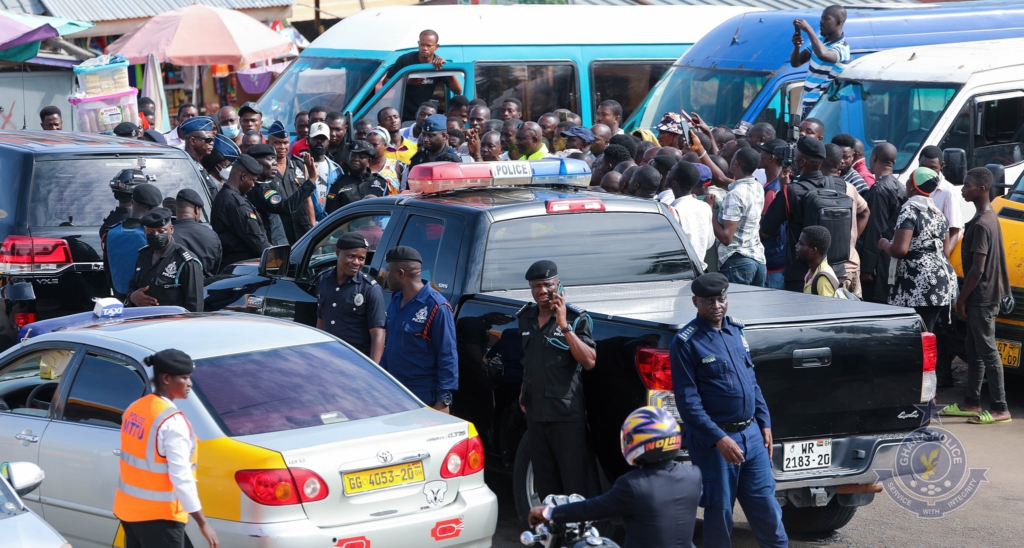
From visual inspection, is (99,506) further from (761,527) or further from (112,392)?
(761,527)

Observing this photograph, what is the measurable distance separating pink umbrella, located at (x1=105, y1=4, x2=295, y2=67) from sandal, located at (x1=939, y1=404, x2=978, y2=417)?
39.5 ft

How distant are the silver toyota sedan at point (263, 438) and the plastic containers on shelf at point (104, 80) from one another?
8.64m

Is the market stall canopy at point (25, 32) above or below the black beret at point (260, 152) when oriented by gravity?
above

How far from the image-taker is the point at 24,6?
63.2 ft

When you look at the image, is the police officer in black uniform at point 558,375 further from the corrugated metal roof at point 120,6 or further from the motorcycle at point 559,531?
the corrugated metal roof at point 120,6

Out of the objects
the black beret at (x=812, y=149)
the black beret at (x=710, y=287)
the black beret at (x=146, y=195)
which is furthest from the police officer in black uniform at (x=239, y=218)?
the black beret at (x=710, y=287)

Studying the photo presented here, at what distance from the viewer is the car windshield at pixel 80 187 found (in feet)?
29.9

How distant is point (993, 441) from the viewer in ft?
27.3

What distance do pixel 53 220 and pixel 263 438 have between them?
484cm

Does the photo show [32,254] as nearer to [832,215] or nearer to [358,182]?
[358,182]

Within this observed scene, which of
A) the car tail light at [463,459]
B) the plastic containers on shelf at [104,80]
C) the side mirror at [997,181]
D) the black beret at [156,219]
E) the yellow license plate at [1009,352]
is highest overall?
the plastic containers on shelf at [104,80]

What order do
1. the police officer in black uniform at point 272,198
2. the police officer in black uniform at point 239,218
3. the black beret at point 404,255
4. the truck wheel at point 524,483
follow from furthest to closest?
the police officer in black uniform at point 272,198 → the police officer in black uniform at point 239,218 → the black beret at point 404,255 → the truck wheel at point 524,483

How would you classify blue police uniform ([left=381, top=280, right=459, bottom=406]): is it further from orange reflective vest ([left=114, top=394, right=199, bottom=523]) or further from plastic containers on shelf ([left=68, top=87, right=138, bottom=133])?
plastic containers on shelf ([left=68, top=87, right=138, bottom=133])

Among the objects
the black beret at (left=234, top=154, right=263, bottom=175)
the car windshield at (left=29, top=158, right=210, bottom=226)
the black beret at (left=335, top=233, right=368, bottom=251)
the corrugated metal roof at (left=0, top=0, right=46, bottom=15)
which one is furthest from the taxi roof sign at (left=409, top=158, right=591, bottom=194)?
the corrugated metal roof at (left=0, top=0, right=46, bottom=15)
